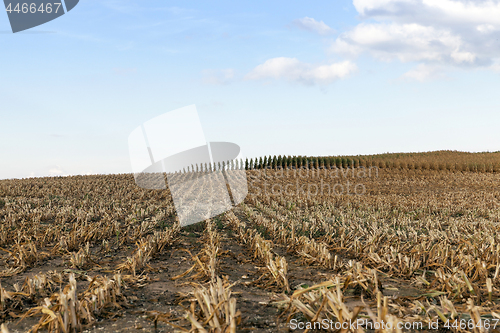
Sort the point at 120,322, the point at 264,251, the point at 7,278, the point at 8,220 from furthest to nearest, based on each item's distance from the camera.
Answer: the point at 8,220 → the point at 264,251 → the point at 7,278 → the point at 120,322

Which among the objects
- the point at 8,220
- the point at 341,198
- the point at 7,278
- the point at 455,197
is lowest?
the point at 455,197

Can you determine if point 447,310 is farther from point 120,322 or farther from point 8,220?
point 8,220

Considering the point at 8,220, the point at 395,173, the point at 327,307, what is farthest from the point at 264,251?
the point at 395,173

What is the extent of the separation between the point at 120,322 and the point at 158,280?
1243 millimetres

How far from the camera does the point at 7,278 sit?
4516 mm

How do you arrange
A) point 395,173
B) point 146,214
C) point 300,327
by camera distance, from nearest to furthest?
1. point 300,327
2. point 146,214
3. point 395,173

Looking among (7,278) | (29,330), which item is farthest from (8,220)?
(29,330)

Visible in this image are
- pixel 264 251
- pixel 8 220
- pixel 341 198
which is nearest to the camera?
pixel 264 251

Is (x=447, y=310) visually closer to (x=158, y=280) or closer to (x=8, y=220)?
(x=158, y=280)

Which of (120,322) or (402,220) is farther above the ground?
(120,322)

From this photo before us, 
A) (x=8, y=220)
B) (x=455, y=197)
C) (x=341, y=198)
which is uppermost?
(x=8, y=220)

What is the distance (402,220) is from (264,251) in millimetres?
5101

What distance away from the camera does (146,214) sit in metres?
9.27

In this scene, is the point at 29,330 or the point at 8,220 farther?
the point at 8,220
